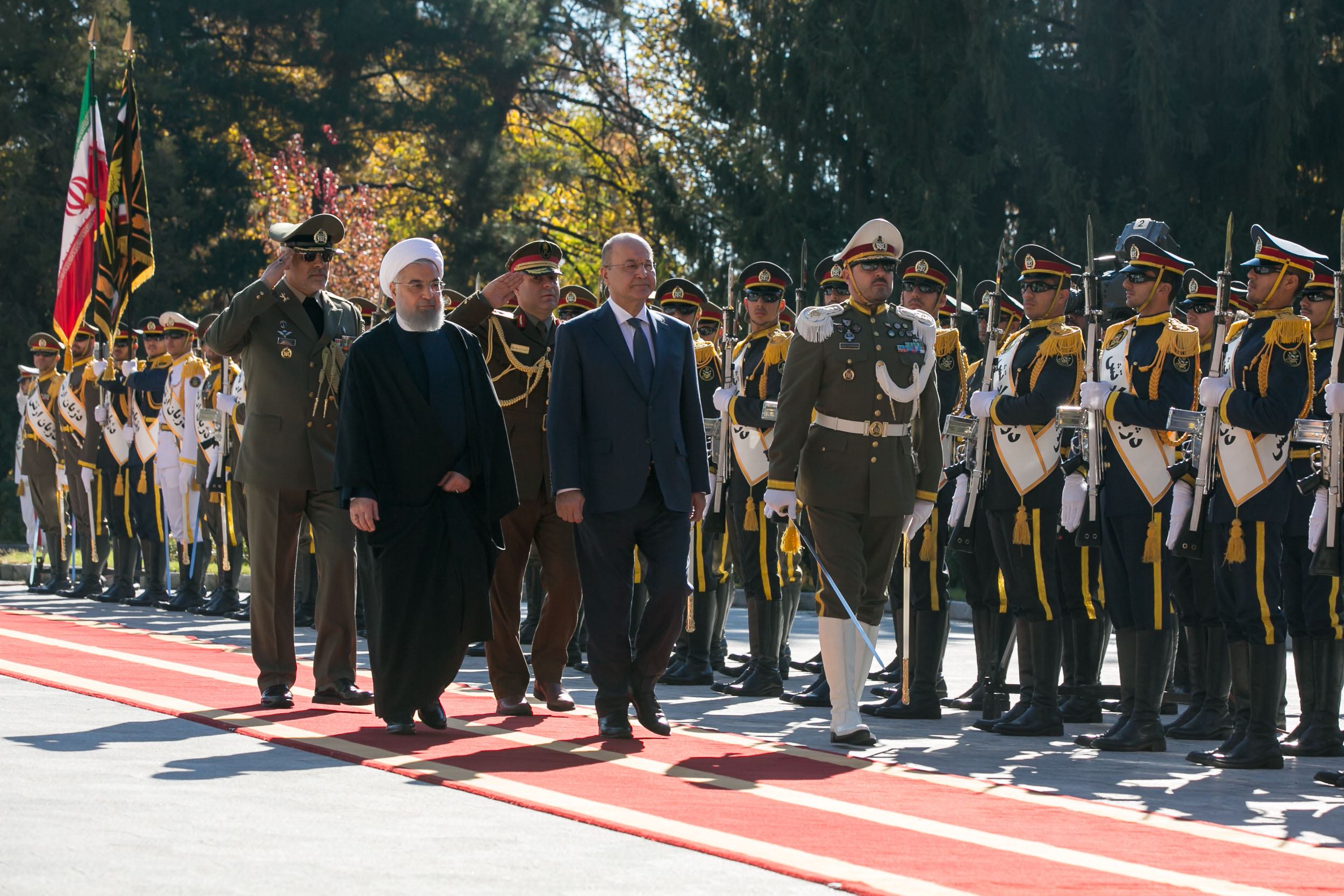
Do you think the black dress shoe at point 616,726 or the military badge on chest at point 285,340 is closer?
the black dress shoe at point 616,726

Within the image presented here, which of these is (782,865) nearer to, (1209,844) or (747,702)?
(1209,844)

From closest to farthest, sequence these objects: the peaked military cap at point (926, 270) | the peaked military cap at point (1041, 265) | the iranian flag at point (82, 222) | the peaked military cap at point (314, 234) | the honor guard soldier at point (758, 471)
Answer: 1. the peaked military cap at point (314, 234)
2. the peaked military cap at point (1041, 265)
3. the peaked military cap at point (926, 270)
4. the honor guard soldier at point (758, 471)
5. the iranian flag at point (82, 222)

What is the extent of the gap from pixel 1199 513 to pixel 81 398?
37.8ft

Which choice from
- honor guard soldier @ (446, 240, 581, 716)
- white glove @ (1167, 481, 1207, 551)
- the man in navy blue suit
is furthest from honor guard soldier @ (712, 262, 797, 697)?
white glove @ (1167, 481, 1207, 551)

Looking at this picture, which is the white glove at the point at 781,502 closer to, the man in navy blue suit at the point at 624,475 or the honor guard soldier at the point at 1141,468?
the man in navy blue suit at the point at 624,475

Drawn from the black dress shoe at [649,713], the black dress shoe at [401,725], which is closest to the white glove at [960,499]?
the black dress shoe at [649,713]

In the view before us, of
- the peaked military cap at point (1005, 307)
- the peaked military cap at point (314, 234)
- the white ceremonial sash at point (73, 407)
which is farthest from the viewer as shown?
the white ceremonial sash at point (73, 407)

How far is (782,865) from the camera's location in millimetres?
5434

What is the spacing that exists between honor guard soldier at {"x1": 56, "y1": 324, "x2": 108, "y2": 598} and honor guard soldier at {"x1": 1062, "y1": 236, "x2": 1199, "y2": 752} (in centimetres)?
1035

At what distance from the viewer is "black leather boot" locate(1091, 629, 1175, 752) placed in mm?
8602

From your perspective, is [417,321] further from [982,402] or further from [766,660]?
[766,660]

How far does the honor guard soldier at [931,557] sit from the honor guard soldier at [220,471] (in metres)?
5.75

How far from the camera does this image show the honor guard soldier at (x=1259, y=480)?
325 inches

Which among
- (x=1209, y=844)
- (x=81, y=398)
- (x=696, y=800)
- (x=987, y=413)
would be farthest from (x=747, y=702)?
(x=81, y=398)
